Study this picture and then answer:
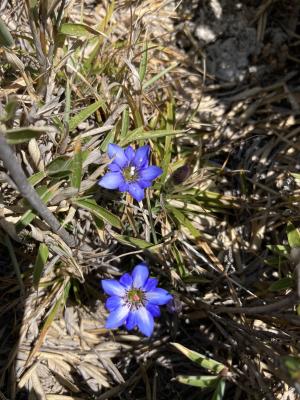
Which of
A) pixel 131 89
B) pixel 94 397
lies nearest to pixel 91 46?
pixel 131 89

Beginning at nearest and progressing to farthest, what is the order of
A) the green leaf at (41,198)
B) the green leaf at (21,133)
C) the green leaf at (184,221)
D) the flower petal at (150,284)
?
the green leaf at (21,133)
the green leaf at (41,198)
the flower petal at (150,284)
the green leaf at (184,221)

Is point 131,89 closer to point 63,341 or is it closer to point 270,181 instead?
point 270,181

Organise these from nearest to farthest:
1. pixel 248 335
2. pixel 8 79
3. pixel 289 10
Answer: pixel 248 335 → pixel 8 79 → pixel 289 10

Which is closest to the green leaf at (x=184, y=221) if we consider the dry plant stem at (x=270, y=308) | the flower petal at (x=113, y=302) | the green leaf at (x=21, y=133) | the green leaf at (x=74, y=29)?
the dry plant stem at (x=270, y=308)

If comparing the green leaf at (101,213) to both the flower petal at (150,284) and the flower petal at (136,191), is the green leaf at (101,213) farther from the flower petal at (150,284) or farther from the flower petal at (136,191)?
the flower petal at (150,284)

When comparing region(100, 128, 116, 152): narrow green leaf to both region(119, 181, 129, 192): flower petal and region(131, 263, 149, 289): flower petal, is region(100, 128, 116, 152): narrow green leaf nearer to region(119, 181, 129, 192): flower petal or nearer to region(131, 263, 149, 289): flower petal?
region(119, 181, 129, 192): flower petal
